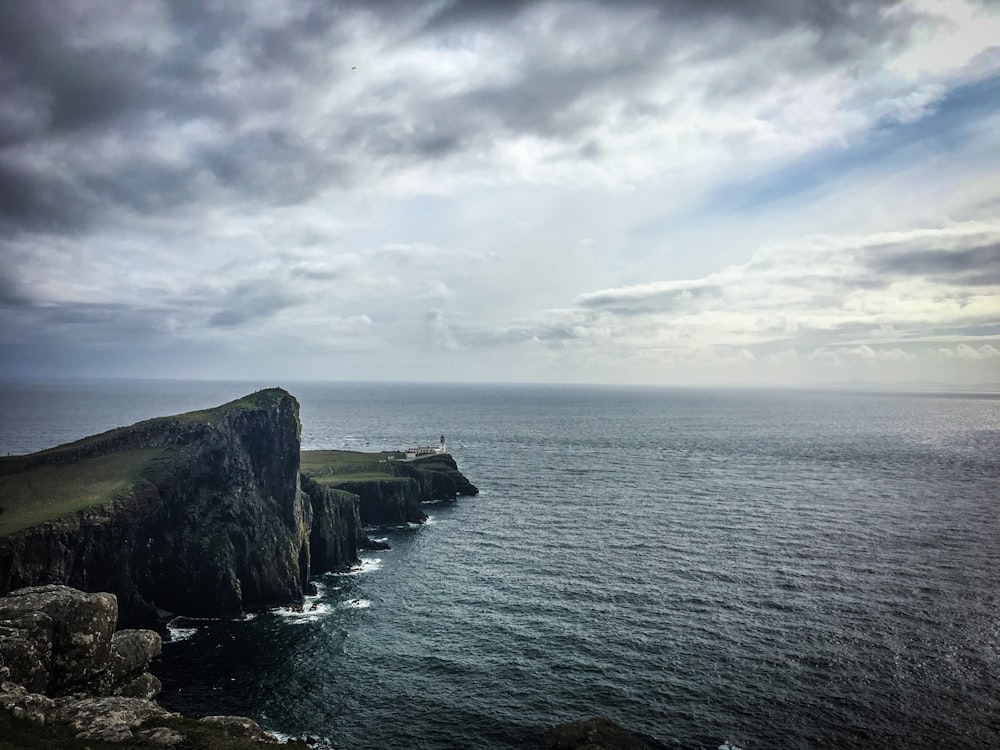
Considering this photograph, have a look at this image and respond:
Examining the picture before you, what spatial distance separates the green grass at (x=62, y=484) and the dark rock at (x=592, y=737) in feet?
196

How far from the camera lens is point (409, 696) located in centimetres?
5616

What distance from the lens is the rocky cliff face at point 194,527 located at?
6900cm

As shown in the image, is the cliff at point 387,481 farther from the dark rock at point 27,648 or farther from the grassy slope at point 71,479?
the dark rock at point 27,648

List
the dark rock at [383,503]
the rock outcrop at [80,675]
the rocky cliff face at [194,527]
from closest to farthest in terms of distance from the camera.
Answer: the rock outcrop at [80,675] < the rocky cliff face at [194,527] < the dark rock at [383,503]

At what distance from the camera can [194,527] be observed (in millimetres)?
79875

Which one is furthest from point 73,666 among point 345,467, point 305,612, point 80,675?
point 345,467

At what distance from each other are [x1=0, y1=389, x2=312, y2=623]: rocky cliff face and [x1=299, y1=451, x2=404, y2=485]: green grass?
34098mm

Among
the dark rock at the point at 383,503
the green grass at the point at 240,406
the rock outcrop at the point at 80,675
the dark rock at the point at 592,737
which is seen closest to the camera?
the rock outcrop at the point at 80,675

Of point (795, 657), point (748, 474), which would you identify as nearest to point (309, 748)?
point (795, 657)

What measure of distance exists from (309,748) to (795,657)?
4629cm

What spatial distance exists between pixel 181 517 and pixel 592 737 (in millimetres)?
59859

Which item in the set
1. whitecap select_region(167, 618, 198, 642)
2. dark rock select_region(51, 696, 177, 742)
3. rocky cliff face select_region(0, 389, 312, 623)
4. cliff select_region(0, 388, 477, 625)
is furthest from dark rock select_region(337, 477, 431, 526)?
dark rock select_region(51, 696, 177, 742)

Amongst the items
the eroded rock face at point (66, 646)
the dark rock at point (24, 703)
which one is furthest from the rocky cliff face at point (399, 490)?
the dark rock at point (24, 703)

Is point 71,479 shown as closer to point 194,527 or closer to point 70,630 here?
point 194,527
